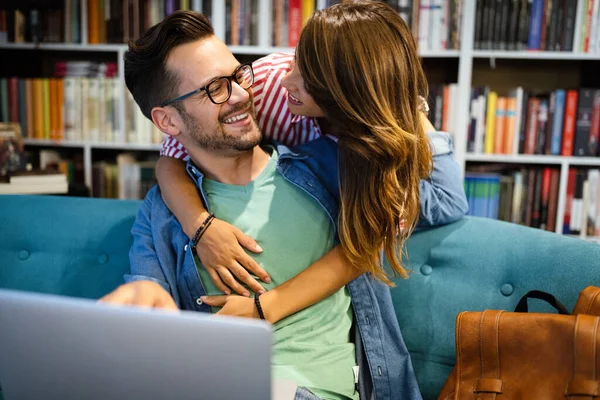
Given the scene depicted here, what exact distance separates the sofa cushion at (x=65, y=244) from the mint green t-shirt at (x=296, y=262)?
0.30 meters

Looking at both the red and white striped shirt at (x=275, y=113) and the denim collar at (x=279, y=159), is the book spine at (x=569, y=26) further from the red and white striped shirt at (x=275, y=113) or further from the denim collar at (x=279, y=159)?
the denim collar at (x=279, y=159)

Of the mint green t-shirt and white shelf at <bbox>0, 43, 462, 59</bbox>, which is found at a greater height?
white shelf at <bbox>0, 43, 462, 59</bbox>

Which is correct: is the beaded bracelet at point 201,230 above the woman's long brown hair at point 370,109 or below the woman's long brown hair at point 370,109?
below

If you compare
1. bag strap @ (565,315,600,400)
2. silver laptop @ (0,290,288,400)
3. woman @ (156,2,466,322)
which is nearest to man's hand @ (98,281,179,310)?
silver laptop @ (0,290,288,400)

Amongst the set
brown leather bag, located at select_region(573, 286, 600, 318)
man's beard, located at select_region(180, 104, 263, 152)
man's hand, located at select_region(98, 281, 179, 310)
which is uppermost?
man's beard, located at select_region(180, 104, 263, 152)

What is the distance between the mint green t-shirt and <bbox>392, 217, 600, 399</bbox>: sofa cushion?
168 millimetres

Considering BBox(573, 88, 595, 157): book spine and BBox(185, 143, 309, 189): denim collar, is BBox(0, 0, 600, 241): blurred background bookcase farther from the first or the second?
BBox(185, 143, 309, 189): denim collar

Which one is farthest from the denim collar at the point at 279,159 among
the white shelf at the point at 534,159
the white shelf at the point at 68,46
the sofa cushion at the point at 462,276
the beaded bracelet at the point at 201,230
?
the white shelf at the point at 68,46

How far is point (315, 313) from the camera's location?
4.18 feet

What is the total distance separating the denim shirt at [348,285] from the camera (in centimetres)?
127

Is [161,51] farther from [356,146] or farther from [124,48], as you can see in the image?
[124,48]

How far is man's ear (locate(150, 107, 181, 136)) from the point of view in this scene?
4.38 feet

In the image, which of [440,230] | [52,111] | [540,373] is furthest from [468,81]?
[52,111]

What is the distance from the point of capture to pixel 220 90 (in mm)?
1282
